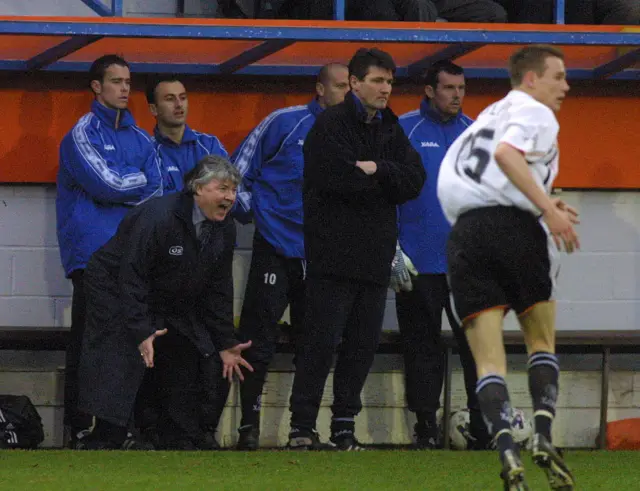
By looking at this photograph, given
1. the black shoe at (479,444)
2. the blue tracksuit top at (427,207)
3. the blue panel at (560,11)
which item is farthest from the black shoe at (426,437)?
the blue panel at (560,11)

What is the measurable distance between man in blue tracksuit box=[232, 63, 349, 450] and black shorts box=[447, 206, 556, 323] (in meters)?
2.57

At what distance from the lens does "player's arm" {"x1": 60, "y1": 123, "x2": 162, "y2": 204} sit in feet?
24.3

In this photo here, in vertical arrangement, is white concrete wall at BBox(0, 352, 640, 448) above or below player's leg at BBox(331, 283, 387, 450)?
below

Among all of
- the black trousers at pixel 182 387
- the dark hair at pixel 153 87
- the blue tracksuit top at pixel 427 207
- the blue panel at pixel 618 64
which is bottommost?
the black trousers at pixel 182 387

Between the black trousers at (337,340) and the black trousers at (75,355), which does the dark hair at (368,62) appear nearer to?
the black trousers at (337,340)

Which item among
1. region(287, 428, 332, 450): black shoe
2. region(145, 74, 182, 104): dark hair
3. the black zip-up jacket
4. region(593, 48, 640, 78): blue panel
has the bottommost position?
region(287, 428, 332, 450): black shoe

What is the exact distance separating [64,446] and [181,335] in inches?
48.1

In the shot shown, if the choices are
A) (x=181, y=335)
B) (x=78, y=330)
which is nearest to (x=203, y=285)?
(x=181, y=335)

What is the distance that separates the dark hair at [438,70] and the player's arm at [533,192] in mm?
2761

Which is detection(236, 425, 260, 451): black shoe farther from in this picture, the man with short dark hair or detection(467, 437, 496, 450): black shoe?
detection(467, 437, 496, 450): black shoe

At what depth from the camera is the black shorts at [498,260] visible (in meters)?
5.31

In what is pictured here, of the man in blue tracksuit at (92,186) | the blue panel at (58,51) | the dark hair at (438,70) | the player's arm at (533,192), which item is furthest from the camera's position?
the dark hair at (438,70)

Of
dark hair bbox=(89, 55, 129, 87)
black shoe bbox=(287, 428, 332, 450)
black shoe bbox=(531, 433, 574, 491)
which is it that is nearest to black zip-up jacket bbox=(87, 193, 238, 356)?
black shoe bbox=(287, 428, 332, 450)

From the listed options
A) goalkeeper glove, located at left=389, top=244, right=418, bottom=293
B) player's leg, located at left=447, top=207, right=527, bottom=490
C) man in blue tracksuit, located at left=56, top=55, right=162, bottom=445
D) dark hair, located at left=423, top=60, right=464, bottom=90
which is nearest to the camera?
player's leg, located at left=447, top=207, right=527, bottom=490
